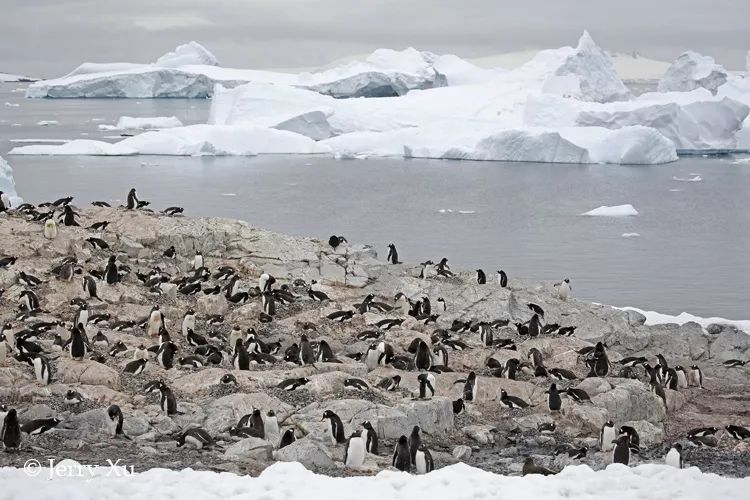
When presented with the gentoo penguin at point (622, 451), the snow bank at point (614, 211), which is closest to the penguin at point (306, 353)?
the gentoo penguin at point (622, 451)

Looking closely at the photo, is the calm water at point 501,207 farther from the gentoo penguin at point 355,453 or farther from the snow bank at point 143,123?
the gentoo penguin at point 355,453

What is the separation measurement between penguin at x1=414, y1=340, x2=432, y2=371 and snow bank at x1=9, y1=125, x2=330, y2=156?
36.8 metres

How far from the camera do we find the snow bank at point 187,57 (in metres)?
89.3

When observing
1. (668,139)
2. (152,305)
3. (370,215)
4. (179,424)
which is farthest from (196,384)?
(668,139)

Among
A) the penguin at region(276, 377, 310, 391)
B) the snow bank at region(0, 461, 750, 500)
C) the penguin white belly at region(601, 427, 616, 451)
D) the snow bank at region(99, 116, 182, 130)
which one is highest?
the snow bank at region(99, 116, 182, 130)

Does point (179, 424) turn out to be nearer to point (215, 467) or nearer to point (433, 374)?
point (215, 467)

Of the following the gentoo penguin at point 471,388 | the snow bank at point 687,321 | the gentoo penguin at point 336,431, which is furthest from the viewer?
the snow bank at point 687,321

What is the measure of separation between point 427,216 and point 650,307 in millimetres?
13469

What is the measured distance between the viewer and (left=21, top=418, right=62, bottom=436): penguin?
8.95 metres

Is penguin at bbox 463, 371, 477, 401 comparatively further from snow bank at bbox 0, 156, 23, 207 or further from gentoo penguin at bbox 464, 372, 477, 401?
snow bank at bbox 0, 156, 23, 207

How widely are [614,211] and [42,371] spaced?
2626cm

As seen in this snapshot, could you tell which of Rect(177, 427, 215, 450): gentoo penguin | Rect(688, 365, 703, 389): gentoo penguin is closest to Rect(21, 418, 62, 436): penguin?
Rect(177, 427, 215, 450): gentoo penguin

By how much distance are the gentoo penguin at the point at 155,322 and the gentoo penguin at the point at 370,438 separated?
15.3 ft

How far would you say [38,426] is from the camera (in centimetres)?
897
